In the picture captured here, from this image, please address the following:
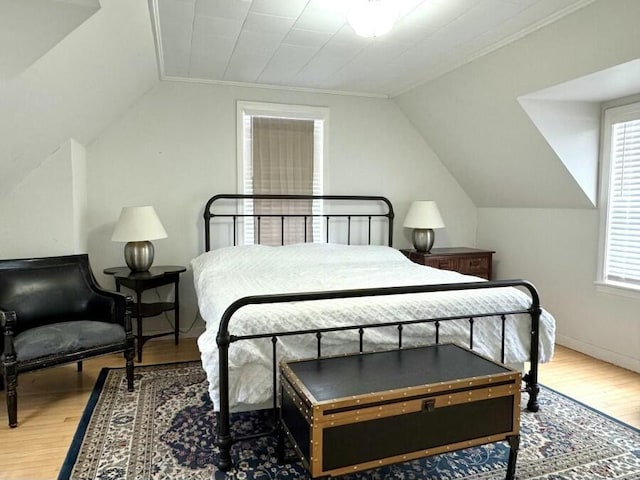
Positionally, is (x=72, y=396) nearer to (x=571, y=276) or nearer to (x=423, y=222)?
(x=423, y=222)

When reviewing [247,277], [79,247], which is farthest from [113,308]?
[247,277]

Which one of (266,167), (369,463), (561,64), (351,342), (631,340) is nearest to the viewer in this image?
(369,463)

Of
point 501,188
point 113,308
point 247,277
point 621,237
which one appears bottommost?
point 113,308

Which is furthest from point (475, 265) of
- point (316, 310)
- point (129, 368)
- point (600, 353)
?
point (129, 368)

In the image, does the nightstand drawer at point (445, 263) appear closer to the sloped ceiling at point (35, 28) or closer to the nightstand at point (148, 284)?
the nightstand at point (148, 284)

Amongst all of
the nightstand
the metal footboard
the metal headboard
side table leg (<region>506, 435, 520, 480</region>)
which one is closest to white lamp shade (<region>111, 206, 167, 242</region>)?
the nightstand

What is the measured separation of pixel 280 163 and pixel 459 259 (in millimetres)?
2024

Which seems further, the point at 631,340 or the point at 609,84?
the point at 631,340

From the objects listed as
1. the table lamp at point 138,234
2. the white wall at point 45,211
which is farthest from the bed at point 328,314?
the white wall at point 45,211

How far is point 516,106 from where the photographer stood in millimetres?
3488

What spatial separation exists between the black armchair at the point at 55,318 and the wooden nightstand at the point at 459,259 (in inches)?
106

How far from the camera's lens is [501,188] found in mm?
4477

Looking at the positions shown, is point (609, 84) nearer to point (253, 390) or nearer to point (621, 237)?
point (621, 237)

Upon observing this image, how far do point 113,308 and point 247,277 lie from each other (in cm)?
96
